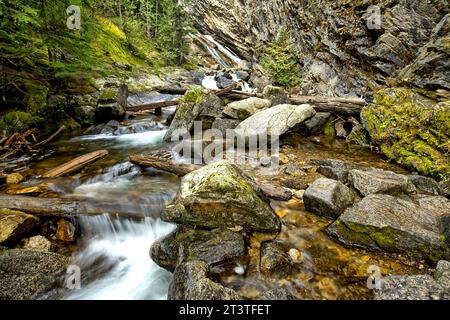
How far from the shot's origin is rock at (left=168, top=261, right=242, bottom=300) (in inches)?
106

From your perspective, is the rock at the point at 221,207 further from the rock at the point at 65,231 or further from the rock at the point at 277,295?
the rock at the point at 65,231

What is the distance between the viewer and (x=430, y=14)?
901 centimetres

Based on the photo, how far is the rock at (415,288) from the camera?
256 centimetres

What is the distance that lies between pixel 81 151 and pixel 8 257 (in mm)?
5269

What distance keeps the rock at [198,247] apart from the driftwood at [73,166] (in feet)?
11.5

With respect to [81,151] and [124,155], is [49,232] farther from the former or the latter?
[81,151]

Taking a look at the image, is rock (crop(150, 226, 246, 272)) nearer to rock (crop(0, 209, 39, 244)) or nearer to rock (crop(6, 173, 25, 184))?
rock (crop(0, 209, 39, 244))

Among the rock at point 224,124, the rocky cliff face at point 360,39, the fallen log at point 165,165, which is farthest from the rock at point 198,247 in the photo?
the rocky cliff face at point 360,39

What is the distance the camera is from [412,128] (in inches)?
271

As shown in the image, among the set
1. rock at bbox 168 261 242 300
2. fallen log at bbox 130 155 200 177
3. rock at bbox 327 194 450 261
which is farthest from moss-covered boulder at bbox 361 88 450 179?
rock at bbox 168 261 242 300

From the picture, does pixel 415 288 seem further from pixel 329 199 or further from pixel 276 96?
pixel 276 96

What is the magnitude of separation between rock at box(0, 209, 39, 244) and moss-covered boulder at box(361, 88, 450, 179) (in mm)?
7863

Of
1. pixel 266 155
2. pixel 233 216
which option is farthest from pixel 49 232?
pixel 266 155
